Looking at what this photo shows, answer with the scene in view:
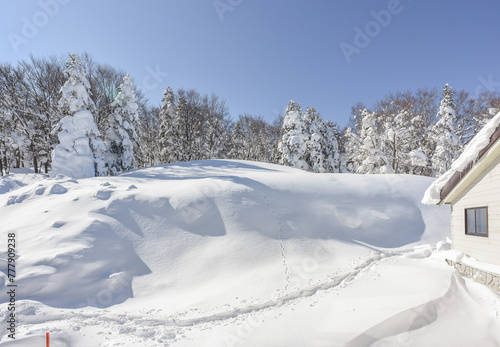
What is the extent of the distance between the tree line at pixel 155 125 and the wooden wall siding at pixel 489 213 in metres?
14.0

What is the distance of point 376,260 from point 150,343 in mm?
6034

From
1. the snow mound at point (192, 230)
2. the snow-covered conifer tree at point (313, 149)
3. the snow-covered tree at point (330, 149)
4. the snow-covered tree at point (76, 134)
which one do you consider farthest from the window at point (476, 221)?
the snow-covered tree at point (330, 149)

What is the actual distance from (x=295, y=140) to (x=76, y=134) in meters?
19.5

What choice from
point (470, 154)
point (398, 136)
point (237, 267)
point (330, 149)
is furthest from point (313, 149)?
point (237, 267)

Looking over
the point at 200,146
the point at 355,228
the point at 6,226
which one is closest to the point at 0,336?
the point at 6,226

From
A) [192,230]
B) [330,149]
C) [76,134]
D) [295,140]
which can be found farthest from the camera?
[330,149]

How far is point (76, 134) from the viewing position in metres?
13.7

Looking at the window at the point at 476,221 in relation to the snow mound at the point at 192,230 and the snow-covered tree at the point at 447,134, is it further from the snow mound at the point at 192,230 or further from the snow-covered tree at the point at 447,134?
the snow-covered tree at the point at 447,134

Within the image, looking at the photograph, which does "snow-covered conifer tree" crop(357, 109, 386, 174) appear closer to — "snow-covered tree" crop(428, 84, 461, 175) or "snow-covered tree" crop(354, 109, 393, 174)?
"snow-covered tree" crop(354, 109, 393, 174)

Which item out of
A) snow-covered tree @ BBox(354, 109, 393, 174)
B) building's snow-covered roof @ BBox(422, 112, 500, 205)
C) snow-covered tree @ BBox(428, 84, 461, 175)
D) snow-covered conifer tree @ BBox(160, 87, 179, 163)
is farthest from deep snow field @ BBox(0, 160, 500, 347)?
snow-covered conifer tree @ BBox(160, 87, 179, 163)

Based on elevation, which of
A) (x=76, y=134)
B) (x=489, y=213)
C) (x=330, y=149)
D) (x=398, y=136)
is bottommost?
(x=489, y=213)

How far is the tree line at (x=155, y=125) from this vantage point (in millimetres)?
14156

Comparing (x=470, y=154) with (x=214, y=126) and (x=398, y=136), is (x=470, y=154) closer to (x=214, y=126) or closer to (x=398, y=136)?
(x=398, y=136)

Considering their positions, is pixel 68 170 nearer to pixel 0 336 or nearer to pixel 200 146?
pixel 0 336
